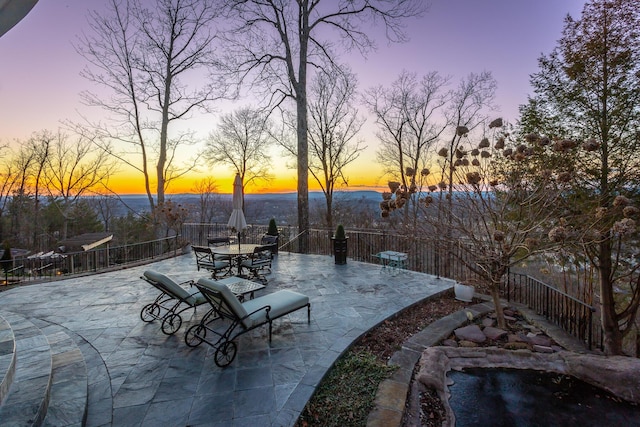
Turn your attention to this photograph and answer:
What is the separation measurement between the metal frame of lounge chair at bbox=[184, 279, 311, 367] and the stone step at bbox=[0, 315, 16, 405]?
138cm

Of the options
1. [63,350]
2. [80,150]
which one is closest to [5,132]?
[80,150]

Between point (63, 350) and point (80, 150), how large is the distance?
18928mm

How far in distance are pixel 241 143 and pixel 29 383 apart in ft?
53.5

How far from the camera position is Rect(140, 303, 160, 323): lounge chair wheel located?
4.02m

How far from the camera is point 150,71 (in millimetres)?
12414

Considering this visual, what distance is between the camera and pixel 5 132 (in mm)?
13984

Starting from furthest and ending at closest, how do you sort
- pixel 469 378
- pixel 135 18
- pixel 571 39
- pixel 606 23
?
pixel 135 18, pixel 571 39, pixel 606 23, pixel 469 378

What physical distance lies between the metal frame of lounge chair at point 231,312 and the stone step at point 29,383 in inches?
47.6

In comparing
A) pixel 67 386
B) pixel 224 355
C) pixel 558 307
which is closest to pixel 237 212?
pixel 224 355

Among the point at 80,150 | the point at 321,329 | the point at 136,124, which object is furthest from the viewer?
the point at 80,150

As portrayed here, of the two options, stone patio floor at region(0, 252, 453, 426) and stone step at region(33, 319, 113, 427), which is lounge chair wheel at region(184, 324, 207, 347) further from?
stone step at region(33, 319, 113, 427)

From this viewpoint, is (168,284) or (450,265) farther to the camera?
(450,265)

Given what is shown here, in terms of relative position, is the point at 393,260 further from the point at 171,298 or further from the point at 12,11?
the point at 12,11

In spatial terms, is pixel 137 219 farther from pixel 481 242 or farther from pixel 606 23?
pixel 606 23
